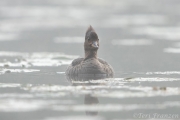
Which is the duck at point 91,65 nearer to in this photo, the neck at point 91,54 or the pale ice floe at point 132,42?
the neck at point 91,54

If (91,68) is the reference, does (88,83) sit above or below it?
below

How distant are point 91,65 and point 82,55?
24.4 feet

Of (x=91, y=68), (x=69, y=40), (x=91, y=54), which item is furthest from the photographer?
(x=69, y=40)

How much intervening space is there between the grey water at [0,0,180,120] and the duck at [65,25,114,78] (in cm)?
38

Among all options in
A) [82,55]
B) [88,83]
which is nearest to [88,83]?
[88,83]

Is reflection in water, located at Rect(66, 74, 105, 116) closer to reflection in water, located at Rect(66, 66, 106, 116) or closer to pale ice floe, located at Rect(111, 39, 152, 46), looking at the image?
reflection in water, located at Rect(66, 66, 106, 116)

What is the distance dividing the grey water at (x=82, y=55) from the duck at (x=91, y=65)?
1.24ft

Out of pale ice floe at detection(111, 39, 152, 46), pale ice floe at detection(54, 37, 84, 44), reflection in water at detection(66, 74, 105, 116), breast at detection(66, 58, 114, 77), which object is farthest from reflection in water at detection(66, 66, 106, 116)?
pale ice floe at detection(54, 37, 84, 44)

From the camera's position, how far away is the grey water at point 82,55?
617 inches

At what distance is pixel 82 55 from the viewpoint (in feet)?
93.7

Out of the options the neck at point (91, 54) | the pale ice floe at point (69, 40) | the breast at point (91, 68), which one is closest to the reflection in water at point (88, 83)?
the breast at point (91, 68)

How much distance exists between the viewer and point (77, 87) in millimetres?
18438

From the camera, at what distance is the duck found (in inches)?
826

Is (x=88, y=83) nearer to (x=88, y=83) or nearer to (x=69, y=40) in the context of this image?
(x=88, y=83)
